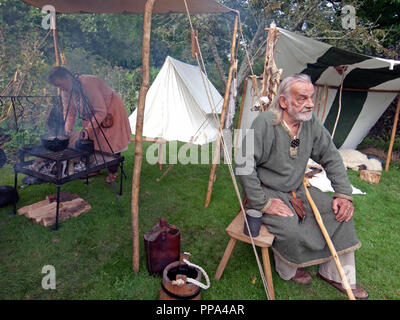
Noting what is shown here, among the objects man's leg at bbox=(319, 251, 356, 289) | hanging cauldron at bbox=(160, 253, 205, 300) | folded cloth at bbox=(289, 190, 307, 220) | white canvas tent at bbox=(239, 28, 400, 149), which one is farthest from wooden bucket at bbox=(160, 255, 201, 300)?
white canvas tent at bbox=(239, 28, 400, 149)

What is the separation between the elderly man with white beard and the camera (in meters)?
1.92

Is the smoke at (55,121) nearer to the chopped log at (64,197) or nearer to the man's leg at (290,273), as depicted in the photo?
the chopped log at (64,197)

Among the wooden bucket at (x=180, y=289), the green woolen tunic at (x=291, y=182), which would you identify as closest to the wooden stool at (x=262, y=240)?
the green woolen tunic at (x=291, y=182)

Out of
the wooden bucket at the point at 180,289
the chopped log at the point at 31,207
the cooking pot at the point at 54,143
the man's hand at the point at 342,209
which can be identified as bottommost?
the chopped log at the point at 31,207

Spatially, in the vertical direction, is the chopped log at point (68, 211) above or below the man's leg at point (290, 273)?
below

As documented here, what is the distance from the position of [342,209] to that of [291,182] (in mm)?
415

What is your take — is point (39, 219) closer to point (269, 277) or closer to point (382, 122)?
point (269, 277)

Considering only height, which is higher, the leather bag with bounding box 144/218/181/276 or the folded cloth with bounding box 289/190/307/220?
the folded cloth with bounding box 289/190/307/220

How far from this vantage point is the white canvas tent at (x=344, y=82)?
3504 mm

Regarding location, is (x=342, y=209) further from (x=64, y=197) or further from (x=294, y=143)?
(x=64, y=197)

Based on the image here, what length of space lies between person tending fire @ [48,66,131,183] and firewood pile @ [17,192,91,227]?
485mm

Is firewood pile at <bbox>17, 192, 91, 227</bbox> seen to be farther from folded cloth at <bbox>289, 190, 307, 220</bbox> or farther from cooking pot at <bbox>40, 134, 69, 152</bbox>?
folded cloth at <bbox>289, 190, 307, 220</bbox>

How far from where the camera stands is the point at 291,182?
6.92 ft

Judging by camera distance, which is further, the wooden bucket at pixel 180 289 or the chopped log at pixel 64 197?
the chopped log at pixel 64 197
